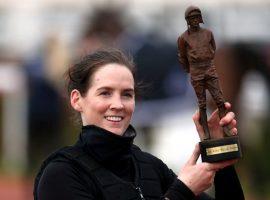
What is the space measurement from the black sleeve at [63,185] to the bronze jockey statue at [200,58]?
613 millimetres

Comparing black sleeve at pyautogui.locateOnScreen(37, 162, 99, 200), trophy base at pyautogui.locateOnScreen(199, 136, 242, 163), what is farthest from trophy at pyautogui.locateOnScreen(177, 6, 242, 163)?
black sleeve at pyautogui.locateOnScreen(37, 162, 99, 200)

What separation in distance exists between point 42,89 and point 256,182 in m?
2.48

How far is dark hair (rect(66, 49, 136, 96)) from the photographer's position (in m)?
4.88

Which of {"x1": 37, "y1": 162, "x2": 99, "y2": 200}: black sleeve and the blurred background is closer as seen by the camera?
{"x1": 37, "y1": 162, "x2": 99, "y2": 200}: black sleeve

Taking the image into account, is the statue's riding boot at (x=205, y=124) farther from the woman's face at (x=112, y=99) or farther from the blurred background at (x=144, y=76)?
the blurred background at (x=144, y=76)

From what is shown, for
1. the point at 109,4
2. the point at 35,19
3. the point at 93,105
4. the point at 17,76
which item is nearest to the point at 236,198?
the point at 93,105

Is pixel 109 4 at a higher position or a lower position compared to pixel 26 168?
higher

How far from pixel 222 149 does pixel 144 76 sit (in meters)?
5.42

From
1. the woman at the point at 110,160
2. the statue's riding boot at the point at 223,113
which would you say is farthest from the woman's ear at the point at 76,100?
the statue's riding boot at the point at 223,113

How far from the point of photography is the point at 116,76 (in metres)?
4.78

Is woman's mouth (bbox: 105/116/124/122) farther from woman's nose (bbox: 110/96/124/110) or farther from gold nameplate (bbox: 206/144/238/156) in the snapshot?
gold nameplate (bbox: 206/144/238/156)

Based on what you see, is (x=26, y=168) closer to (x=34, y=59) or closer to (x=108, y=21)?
(x=34, y=59)

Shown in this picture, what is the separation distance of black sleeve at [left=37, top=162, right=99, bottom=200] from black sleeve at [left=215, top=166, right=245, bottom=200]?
1.93 feet

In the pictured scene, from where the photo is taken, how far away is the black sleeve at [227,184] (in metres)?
4.87
